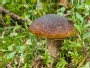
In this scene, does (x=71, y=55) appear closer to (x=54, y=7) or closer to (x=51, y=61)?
(x=51, y=61)

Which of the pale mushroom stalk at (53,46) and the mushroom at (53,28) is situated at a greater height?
the mushroom at (53,28)

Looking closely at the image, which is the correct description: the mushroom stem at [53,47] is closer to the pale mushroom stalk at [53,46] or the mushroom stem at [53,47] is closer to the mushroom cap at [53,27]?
the pale mushroom stalk at [53,46]

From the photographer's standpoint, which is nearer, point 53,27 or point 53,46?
point 53,27

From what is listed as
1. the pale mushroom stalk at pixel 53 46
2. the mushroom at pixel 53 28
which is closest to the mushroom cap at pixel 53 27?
the mushroom at pixel 53 28

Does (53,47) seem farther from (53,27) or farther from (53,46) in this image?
(53,27)

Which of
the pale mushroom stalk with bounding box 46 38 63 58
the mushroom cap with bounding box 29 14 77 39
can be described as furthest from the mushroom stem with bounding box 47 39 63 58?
the mushroom cap with bounding box 29 14 77 39

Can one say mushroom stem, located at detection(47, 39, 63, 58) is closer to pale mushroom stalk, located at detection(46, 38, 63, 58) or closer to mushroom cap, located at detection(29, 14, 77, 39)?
pale mushroom stalk, located at detection(46, 38, 63, 58)

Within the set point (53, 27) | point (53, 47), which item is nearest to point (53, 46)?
point (53, 47)

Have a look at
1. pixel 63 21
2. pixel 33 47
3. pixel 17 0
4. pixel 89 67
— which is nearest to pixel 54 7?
pixel 17 0
